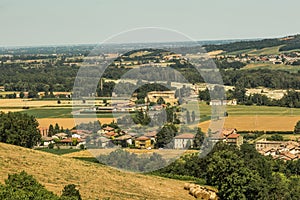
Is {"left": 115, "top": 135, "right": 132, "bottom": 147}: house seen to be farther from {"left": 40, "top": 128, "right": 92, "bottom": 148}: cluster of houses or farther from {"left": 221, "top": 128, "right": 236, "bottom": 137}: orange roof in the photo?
{"left": 221, "top": 128, "right": 236, "bottom": 137}: orange roof

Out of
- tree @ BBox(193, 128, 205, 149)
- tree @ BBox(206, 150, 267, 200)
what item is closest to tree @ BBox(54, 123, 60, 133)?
tree @ BBox(193, 128, 205, 149)

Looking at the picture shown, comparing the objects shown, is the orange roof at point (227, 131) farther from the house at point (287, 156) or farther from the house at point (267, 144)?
the house at point (287, 156)

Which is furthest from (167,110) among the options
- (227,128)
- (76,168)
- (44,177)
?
(44,177)

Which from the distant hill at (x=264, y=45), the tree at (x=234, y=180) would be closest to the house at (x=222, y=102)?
the tree at (x=234, y=180)

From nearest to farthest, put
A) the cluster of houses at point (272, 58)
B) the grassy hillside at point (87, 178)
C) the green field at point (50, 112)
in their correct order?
the grassy hillside at point (87, 178), the green field at point (50, 112), the cluster of houses at point (272, 58)

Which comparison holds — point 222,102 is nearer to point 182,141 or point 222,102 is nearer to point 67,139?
point 67,139
